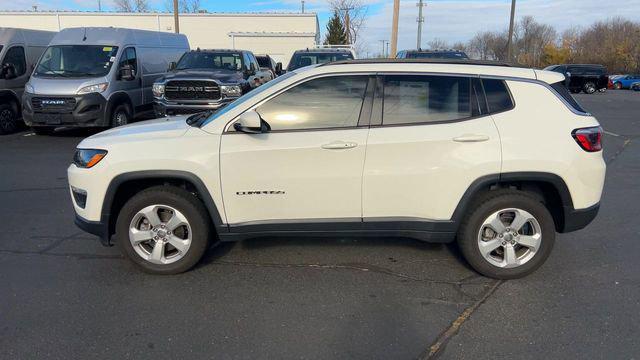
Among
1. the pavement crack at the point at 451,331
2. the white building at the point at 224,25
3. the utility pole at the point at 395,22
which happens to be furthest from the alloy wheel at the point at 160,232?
the white building at the point at 224,25

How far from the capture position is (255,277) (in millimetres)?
4074

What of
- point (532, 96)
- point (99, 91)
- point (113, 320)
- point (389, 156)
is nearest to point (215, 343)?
point (113, 320)

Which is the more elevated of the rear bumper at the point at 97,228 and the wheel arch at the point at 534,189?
the wheel arch at the point at 534,189

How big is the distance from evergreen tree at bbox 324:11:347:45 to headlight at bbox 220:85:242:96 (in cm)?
3473

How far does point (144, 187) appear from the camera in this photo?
4.12m

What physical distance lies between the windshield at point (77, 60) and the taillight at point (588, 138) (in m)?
10.3

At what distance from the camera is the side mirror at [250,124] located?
3.72 meters

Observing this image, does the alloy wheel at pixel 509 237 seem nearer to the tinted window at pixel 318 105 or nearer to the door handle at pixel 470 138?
the door handle at pixel 470 138

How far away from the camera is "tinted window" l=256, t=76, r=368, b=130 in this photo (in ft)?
12.8

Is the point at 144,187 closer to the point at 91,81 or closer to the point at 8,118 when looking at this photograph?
the point at 91,81

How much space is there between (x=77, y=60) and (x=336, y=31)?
37441 millimetres

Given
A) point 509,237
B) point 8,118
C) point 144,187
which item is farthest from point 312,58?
point 509,237

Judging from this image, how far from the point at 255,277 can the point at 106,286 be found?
1.16 metres

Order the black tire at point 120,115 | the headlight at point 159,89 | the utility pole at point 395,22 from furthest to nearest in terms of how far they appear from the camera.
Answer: the utility pole at point 395,22
the black tire at point 120,115
the headlight at point 159,89
